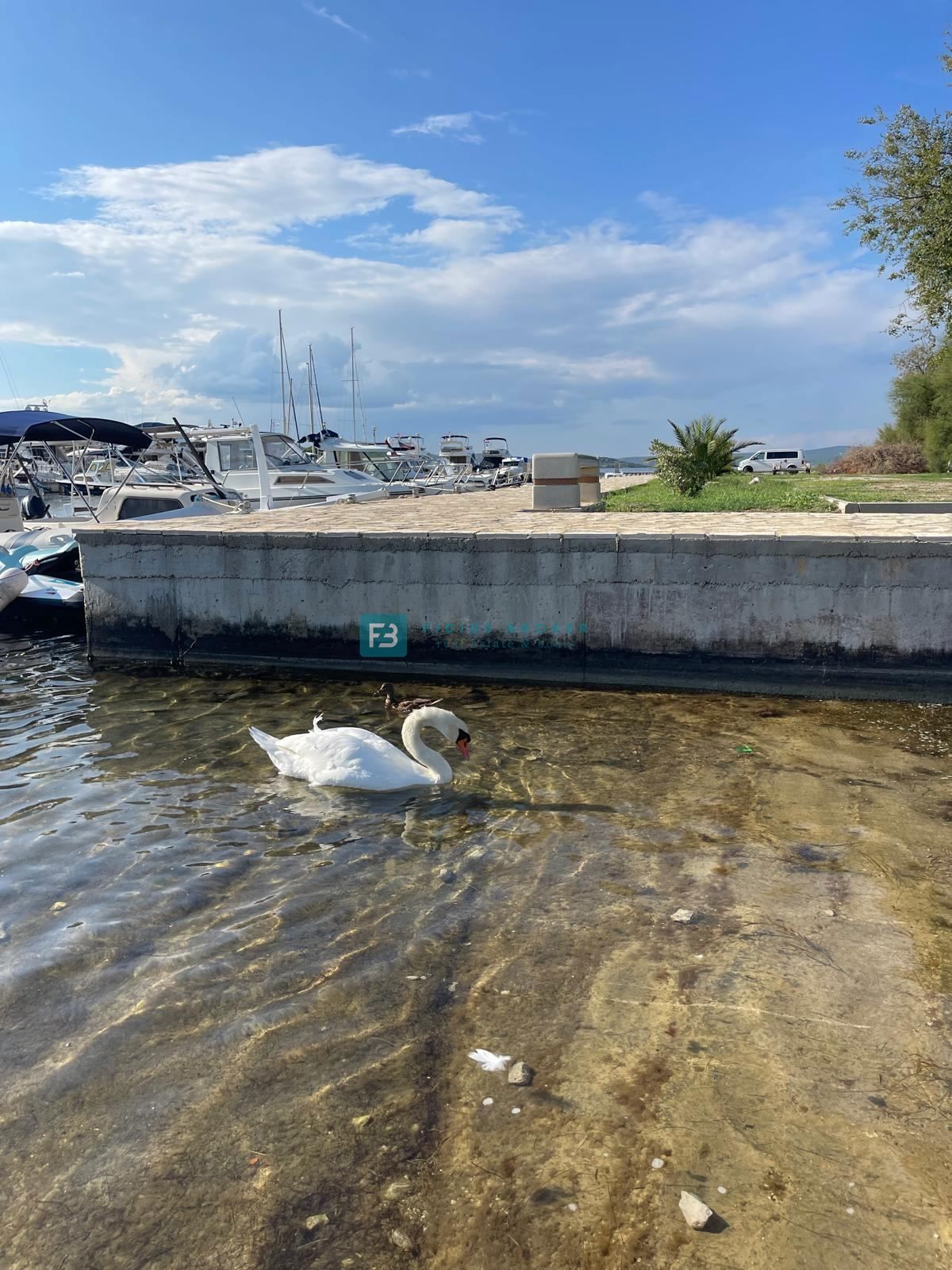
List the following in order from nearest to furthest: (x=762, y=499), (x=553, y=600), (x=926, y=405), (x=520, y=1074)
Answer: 1. (x=520, y=1074)
2. (x=553, y=600)
3. (x=762, y=499)
4. (x=926, y=405)

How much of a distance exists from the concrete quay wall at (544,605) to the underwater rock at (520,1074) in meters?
6.70

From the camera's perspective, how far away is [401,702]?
9.37m

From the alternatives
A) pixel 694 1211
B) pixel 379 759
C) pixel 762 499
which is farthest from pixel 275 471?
pixel 694 1211

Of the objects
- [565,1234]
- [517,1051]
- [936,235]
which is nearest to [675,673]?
[517,1051]

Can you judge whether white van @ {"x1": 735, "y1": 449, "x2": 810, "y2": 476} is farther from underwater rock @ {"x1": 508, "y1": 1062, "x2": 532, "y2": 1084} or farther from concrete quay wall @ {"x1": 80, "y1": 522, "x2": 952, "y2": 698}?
underwater rock @ {"x1": 508, "y1": 1062, "x2": 532, "y2": 1084}

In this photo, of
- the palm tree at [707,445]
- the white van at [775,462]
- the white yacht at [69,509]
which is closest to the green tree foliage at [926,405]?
the white van at [775,462]

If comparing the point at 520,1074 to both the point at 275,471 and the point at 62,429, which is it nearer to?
the point at 62,429

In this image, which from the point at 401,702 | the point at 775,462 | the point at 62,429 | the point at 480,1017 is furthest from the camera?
the point at 775,462

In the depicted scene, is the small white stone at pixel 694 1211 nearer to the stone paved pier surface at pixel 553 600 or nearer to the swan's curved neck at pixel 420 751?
the swan's curved neck at pixel 420 751

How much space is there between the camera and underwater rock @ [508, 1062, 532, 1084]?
341cm

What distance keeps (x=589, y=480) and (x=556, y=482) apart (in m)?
1.72

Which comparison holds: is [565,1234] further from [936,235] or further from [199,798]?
[936,235]

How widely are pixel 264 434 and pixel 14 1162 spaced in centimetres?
2784

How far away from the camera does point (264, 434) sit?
1143 inches
